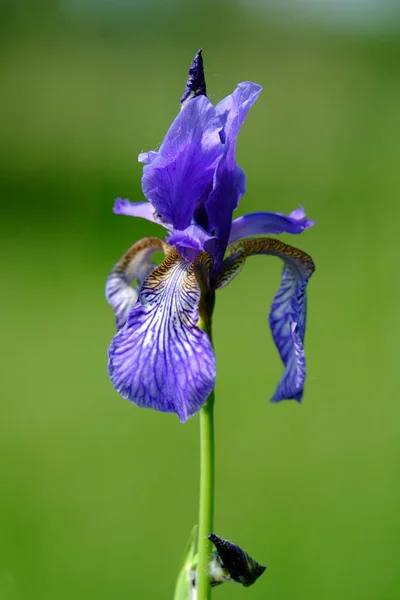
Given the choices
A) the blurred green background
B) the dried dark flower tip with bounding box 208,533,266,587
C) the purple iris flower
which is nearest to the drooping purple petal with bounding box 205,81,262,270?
the purple iris flower

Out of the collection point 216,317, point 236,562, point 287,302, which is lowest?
point 236,562

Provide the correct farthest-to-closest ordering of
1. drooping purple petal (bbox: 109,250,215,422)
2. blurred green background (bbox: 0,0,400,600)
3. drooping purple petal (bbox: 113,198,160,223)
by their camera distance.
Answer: blurred green background (bbox: 0,0,400,600), drooping purple petal (bbox: 113,198,160,223), drooping purple petal (bbox: 109,250,215,422)

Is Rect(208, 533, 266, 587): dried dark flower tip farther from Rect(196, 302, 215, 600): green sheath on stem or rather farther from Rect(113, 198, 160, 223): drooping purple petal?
Rect(113, 198, 160, 223): drooping purple petal

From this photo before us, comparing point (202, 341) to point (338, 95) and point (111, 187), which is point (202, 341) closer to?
point (111, 187)

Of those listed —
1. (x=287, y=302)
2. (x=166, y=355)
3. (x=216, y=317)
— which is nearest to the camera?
(x=166, y=355)

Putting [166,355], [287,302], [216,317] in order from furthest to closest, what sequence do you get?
[216,317] → [287,302] → [166,355]

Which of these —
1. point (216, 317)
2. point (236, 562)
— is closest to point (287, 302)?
point (236, 562)

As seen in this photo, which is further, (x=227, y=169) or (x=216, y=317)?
(x=216, y=317)

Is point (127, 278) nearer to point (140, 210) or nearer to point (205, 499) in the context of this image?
point (140, 210)

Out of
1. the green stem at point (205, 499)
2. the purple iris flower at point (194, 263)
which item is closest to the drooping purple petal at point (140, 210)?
the purple iris flower at point (194, 263)
